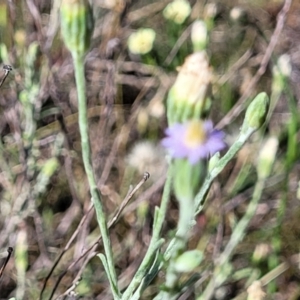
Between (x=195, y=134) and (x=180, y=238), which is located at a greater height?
(x=195, y=134)

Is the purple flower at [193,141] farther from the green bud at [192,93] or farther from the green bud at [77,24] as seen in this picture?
the green bud at [77,24]

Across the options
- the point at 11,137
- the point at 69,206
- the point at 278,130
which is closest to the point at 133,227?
the point at 69,206

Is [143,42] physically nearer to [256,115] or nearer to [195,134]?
[256,115]

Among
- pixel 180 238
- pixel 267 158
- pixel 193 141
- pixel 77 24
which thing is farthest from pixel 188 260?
pixel 267 158

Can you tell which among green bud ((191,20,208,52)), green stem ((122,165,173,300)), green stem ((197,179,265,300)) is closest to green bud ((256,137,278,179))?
green stem ((197,179,265,300))

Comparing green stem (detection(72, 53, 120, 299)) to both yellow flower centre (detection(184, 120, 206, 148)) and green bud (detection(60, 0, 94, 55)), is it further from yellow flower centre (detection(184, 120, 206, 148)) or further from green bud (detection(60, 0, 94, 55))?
yellow flower centre (detection(184, 120, 206, 148))

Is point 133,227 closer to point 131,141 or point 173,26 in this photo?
point 131,141

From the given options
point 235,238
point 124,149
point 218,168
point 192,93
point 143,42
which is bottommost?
point 124,149
